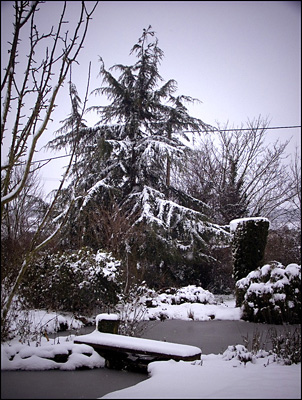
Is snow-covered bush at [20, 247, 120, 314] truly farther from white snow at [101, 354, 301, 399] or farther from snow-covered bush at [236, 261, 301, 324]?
white snow at [101, 354, 301, 399]

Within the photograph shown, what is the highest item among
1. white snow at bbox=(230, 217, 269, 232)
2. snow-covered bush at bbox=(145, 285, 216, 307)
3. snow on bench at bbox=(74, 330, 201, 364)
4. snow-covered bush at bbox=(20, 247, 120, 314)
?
white snow at bbox=(230, 217, 269, 232)

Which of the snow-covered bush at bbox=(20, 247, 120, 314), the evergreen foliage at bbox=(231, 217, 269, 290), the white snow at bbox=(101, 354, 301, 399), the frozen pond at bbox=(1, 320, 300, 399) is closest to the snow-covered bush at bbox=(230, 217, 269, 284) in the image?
the evergreen foliage at bbox=(231, 217, 269, 290)

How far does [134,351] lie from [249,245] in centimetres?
604

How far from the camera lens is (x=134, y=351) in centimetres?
401

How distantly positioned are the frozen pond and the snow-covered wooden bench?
6.7 inches

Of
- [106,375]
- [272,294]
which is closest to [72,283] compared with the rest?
[106,375]

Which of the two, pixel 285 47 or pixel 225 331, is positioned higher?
pixel 285 47

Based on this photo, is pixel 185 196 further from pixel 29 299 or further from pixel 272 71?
pixel 272 71

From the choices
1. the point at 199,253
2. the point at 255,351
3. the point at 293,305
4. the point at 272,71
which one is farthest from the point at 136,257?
the point at 272,71

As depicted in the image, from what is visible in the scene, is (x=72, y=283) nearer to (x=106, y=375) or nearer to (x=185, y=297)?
(x=185, y=297)

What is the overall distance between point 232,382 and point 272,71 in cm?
299

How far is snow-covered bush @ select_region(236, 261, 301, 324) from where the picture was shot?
657 centimetres

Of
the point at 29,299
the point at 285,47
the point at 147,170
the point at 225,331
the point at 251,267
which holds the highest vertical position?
the point at 147,170

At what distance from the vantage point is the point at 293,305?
6.42 m
